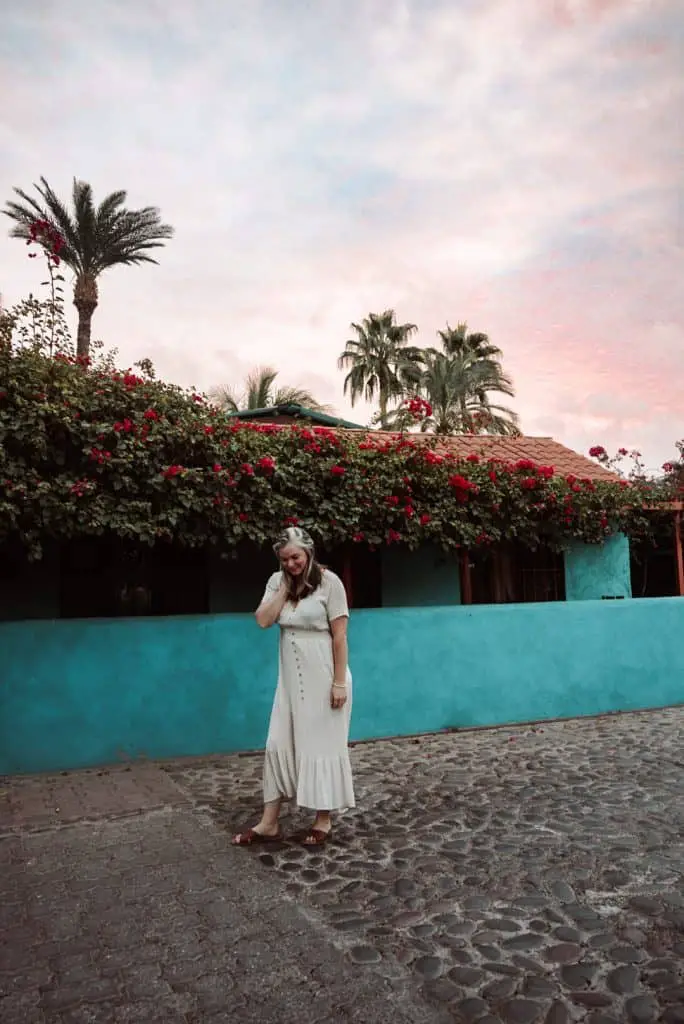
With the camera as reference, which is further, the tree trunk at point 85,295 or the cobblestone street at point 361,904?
the tree trunk at point 85,295

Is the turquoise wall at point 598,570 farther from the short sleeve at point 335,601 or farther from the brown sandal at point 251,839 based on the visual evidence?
the brown sandal at point 251,839

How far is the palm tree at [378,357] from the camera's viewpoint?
3038cm

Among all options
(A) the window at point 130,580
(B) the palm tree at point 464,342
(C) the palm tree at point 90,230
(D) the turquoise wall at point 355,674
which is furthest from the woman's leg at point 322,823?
(B) the palm tree at point 464,342

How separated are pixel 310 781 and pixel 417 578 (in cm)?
590

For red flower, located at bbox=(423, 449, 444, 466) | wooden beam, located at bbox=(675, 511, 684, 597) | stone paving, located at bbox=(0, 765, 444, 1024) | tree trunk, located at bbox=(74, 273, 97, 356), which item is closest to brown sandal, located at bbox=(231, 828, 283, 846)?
stone paving, located at bbox=(0, 765, 444, 1024)

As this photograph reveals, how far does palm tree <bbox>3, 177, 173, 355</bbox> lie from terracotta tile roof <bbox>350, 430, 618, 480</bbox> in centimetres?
1051

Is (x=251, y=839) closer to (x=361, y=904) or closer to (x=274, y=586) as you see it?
(x=361, y=904)

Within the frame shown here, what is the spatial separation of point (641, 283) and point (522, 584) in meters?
4.97

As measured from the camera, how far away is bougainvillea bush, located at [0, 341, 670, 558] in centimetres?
588

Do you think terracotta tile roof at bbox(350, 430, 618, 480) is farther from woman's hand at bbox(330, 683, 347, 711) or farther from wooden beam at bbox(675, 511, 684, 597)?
woman's hand at bbox(330, 683, 347, 711)

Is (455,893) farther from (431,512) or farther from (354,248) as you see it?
(354,248)

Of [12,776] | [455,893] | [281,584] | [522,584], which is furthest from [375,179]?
[455,893]

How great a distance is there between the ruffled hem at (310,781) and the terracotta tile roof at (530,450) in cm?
736

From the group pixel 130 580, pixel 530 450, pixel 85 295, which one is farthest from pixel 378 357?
pixel 130 580
